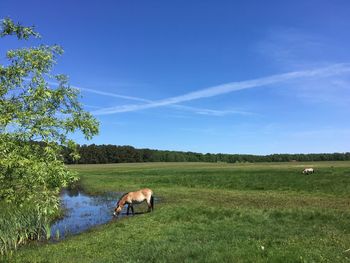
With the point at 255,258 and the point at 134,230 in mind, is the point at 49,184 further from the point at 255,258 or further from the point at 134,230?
the point at 134,230

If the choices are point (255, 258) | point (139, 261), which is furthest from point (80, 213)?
point (255, 258)

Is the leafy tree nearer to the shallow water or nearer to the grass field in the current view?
the grass field

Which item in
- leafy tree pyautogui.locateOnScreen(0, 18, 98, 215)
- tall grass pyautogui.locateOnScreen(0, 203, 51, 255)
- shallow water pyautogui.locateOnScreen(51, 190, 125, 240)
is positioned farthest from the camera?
shallow water pyautogui.locateOnScreen(51, 190, 125, 240)

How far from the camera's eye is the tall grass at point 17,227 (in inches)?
636

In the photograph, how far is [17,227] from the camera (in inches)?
686

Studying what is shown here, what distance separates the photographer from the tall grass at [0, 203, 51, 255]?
16.2m

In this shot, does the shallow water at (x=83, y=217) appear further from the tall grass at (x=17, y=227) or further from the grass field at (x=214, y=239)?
the grass field at (x=214, y=239)

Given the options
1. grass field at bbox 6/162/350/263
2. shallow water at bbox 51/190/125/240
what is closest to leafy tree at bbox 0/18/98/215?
grass field at bbox 6/162/350/263

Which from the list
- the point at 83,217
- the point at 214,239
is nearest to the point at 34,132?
the point at 214,239

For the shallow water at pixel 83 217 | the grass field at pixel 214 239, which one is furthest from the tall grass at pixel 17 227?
the shallow water at pixel 83 217

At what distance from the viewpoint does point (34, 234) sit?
64.7 feet

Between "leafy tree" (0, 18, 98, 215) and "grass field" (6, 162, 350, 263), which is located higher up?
"leafy tree" (0, 18, 98, 215)

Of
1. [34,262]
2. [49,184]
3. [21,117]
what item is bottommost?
[34,262]

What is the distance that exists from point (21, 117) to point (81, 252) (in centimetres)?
792
